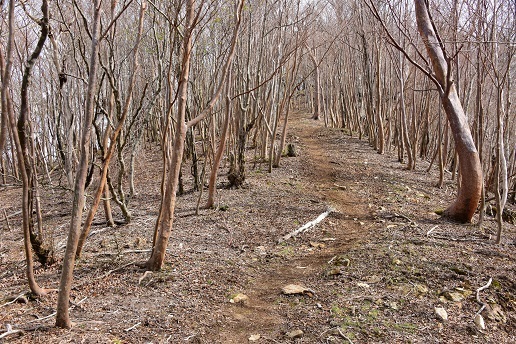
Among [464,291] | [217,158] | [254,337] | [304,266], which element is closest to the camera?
[254,337]

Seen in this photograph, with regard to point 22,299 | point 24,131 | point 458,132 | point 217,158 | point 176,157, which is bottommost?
point 22,299

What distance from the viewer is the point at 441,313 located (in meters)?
3.57

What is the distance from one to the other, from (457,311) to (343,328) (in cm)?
113

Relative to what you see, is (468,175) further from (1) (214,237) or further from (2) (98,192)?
(2) (98,192)

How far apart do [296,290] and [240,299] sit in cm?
57

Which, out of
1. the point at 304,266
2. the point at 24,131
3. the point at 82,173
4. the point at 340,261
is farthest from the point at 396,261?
the point at 24,131

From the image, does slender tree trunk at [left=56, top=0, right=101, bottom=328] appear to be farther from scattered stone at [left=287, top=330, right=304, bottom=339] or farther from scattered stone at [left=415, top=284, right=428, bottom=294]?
scattered stone at [left=415, top=284, right=428, bottom=294]

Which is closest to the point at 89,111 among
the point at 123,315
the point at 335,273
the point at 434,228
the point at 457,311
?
the point at 123,315

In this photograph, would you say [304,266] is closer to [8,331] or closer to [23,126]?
[8,331]

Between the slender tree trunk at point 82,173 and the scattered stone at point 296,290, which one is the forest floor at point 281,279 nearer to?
the scattered stone at point 296,290

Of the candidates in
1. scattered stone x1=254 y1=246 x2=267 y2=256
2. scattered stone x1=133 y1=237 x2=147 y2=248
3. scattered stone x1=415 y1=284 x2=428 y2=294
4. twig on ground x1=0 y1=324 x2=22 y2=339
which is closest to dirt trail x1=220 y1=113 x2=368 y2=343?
scattered stone x1=254 y1=246 x2=267 y2=256

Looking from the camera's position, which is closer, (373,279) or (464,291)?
(464,291)

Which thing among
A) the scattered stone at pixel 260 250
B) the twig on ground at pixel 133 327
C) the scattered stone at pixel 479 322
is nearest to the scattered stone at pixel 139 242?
the scattered stone at pixel 260 250

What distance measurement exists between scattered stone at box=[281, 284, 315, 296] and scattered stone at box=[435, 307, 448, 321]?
1.13m
